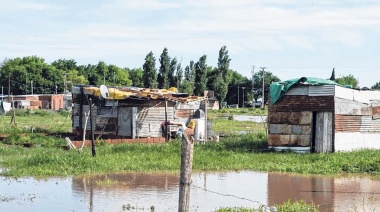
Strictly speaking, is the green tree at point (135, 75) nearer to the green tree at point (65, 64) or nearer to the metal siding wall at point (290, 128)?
the green tree at point (65, 64)

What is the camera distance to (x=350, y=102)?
22.2 meters

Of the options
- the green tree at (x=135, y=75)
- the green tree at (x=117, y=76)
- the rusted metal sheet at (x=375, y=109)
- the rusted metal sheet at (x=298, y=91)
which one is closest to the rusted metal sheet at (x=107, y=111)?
the rusted metal sheet at (x=298, y=91)

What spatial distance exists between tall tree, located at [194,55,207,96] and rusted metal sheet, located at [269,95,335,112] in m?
56.7

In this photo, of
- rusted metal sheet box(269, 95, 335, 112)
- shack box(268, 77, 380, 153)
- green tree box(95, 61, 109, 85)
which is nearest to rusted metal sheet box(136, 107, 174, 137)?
shack box(268, 77, 380, 153)

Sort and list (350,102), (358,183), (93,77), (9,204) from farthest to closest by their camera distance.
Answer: (93,77)
(350,102)
(358,183)
(9,204)

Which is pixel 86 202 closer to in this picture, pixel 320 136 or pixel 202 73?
pixel 320 136

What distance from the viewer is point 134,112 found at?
27062 mm

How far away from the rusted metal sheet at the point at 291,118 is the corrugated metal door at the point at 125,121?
7.41 m

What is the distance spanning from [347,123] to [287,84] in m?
2.67

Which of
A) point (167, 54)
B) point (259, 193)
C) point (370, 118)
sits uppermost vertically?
point (167, 54)

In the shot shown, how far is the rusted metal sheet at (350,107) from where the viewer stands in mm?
21556

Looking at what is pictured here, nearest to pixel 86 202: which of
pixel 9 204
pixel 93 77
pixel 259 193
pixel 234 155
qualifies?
pixel 9 204

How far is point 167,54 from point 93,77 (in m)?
21.4

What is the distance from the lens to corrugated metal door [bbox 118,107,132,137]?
27.2m
